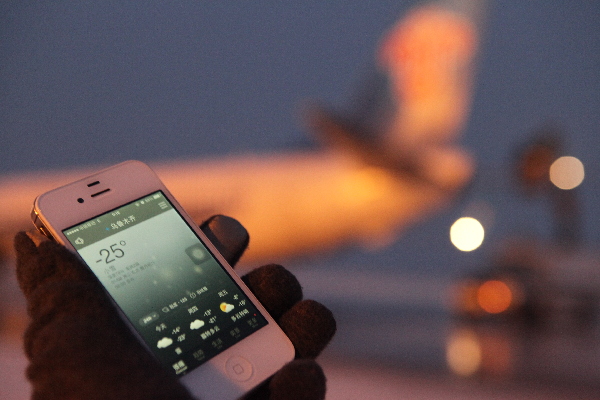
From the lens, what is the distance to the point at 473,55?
4.16 meters

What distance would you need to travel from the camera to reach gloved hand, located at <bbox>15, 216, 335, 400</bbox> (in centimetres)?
41

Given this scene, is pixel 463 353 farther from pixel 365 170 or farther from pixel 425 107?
pixel 425 107

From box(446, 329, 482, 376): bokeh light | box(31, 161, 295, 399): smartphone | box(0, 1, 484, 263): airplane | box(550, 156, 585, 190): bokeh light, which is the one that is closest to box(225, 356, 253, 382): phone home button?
box(31, 161, 295, 399): smartphone

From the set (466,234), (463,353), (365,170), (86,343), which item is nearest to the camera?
(86,343)

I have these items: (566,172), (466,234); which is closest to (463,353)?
(466,234)

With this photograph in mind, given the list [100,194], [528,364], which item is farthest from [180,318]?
[528,364]

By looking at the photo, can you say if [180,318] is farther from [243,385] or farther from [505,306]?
[505,306]

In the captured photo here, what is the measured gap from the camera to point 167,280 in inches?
22.4

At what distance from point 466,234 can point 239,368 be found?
2.20 metres

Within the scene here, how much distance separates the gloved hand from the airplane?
324 centimetres

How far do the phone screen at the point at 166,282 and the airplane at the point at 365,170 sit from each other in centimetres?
313

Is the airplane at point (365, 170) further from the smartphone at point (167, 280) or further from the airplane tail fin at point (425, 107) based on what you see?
the smartphone at point (167, 280)

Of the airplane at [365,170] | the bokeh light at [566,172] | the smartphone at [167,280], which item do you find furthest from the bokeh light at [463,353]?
the smartphone at [167,280]

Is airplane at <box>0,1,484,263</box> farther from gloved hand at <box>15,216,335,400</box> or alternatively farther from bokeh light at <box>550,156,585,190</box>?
gloved hand at <box>15,216,335,400</box>
